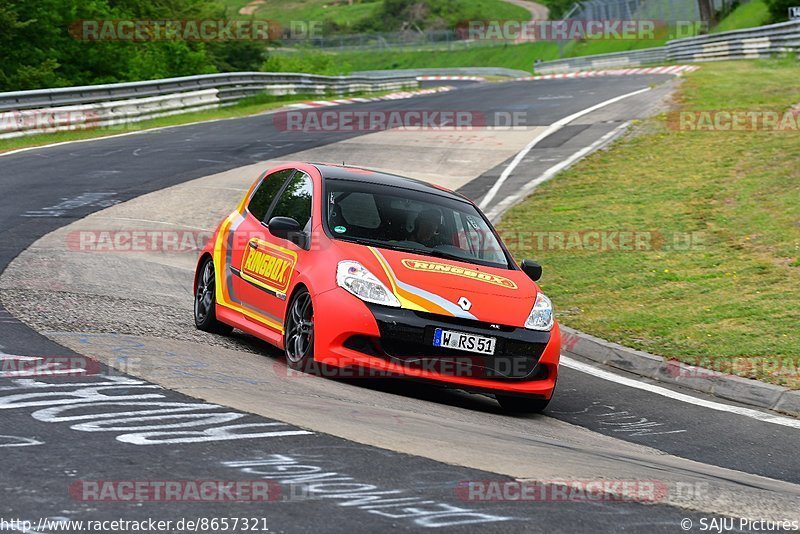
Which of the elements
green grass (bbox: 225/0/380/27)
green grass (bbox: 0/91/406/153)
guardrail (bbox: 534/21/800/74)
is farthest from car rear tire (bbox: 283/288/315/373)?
green grass (bbox: 225/0/380/27)

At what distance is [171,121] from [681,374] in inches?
970

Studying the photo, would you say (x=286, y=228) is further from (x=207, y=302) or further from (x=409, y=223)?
(x=207, y=302)

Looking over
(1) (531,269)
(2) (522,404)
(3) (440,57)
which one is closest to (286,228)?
(1) (531,269)

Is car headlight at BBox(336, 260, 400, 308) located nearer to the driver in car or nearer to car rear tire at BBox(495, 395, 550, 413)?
the driver in car

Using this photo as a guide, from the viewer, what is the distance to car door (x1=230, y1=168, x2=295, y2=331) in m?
9.40

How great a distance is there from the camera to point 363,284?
26.8 ft

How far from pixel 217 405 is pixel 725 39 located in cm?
4492

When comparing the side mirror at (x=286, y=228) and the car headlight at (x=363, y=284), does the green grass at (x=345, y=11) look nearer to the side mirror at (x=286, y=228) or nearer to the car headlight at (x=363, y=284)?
the side mirror at (x=286, y=228)

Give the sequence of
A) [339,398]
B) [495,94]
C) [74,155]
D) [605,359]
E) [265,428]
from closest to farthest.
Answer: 1. [265,428]
2. [339,398]
3. [605,359]
4. [74,155]
5. [495,94]

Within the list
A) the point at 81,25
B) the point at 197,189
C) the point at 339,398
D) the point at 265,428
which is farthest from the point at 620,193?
the point at 81,25

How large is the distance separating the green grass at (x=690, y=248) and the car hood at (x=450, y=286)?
7.96ft

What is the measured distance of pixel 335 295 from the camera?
8.16 metres

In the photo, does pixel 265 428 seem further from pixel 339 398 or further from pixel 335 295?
pixel 335 295

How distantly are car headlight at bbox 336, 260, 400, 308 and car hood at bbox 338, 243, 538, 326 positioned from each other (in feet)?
0.17
